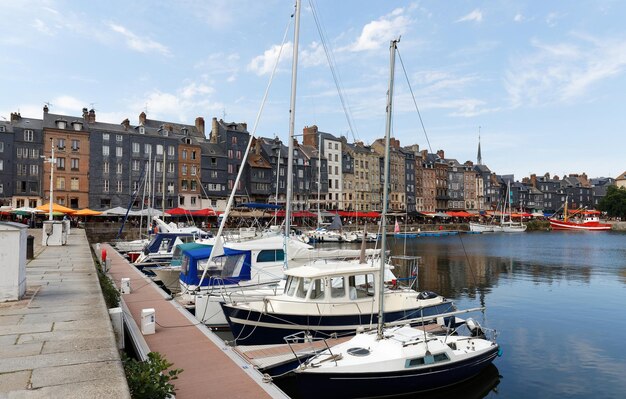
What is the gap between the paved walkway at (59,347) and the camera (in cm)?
645

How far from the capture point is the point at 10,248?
1189cm

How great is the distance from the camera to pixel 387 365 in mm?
11375

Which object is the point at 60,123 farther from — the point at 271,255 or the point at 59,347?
the point at 59,347

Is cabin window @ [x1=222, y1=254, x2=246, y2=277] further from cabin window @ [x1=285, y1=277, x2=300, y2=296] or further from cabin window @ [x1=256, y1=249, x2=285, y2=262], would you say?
cabin window @ [x1=285, y1=277, x2=300, y2=296]

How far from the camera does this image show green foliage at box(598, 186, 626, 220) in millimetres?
134375

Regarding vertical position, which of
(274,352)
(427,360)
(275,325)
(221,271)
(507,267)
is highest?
(221,271)

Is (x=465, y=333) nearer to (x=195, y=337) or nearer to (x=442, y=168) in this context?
(x=195, y=337)

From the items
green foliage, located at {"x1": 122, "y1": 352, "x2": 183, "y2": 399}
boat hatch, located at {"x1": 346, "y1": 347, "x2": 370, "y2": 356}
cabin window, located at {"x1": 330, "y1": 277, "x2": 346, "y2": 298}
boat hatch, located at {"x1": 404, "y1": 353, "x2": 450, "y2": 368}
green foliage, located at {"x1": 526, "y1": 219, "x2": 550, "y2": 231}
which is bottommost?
green foliage, located at {"x1": 526, "y1": 219, "x2": 550, "y2": 231}

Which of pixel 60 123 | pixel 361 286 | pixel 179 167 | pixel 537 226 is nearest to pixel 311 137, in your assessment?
pixel 179 167

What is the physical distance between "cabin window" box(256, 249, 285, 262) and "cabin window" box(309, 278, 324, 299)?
24.5 ft

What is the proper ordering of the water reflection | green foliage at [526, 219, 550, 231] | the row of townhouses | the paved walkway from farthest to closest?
1. green foliage at [526, 219, 550, 231]
2. the row of townhouses
3. the water reflection
4. the paved walkway

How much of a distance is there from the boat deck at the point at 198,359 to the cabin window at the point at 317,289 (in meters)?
3.53

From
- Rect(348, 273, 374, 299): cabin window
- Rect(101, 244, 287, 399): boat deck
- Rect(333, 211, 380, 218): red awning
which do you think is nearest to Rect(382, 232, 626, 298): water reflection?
Rect(348, 273, 374, 299): cabin window

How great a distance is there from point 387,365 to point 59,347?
728cm
